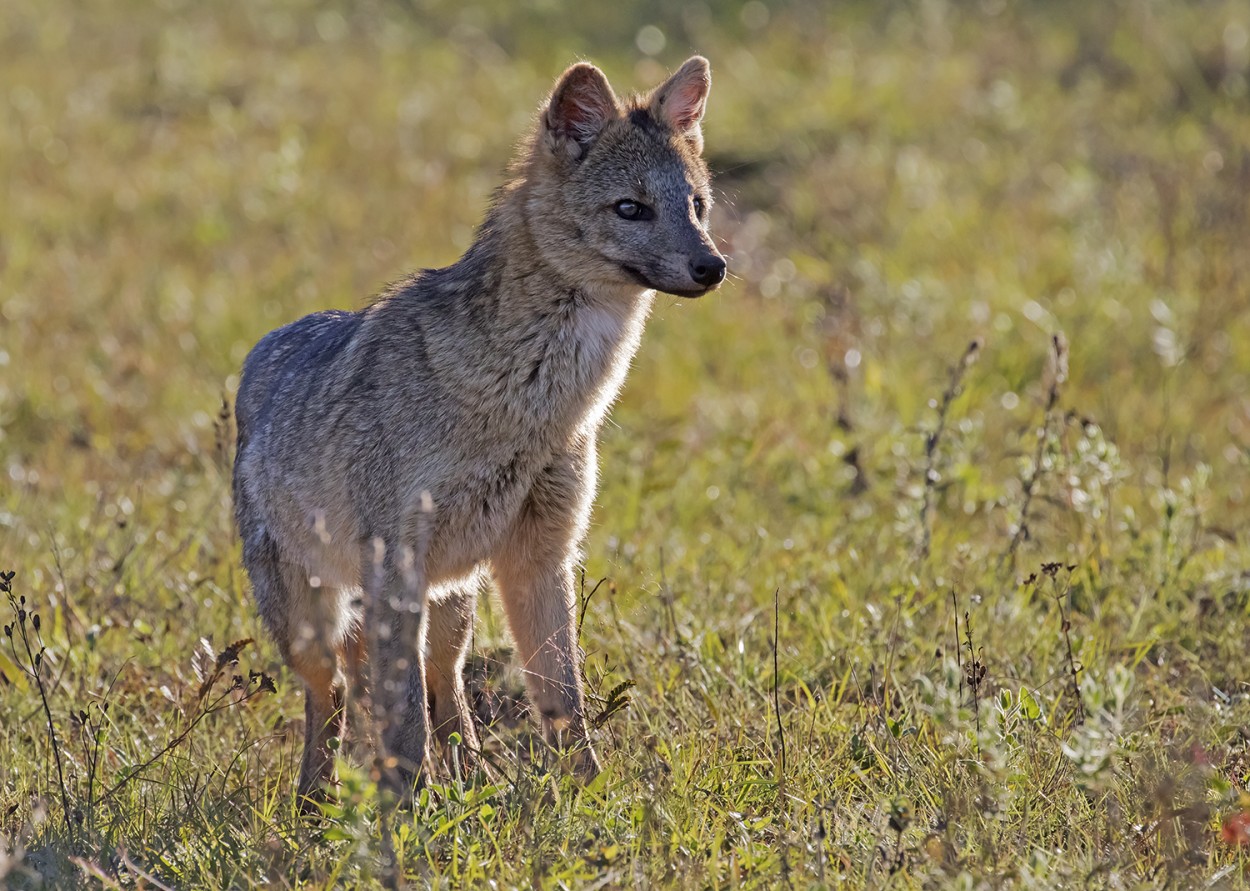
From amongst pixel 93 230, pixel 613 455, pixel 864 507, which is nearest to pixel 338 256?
pixel 93 230

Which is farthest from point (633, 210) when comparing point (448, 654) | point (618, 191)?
point (448, 654)

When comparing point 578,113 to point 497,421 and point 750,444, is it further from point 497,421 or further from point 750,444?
point 750,444

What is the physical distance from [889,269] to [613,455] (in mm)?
3015

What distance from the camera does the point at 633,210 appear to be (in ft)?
14.3

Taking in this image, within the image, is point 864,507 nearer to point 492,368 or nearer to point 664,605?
point 664,605

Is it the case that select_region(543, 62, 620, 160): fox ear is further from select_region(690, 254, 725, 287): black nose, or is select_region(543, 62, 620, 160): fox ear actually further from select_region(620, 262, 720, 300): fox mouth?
select_region(690, 254, 725, 287): black nose

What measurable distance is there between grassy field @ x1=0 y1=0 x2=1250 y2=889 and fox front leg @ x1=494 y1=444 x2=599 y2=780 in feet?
0.64

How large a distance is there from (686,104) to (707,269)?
85cm

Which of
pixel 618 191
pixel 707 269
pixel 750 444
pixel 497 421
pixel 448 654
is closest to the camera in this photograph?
pixel 707 269

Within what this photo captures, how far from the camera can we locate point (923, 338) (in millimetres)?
8156

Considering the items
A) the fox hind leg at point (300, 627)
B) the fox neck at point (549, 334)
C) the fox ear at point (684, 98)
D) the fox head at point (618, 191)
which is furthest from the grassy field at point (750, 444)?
the fox head at point (618, 191)

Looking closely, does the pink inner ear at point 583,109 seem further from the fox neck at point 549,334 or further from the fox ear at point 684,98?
the fox neck at point 549,334

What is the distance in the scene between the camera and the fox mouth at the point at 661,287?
A: 4.18 m

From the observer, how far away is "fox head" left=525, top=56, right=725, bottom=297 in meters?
4.24
